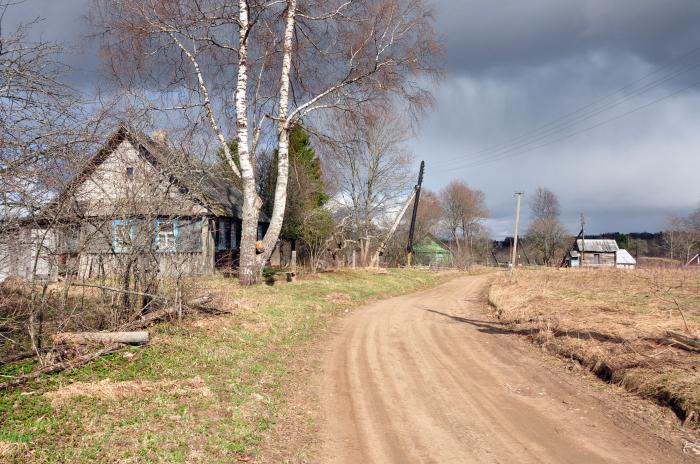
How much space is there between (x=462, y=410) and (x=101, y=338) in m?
5.95

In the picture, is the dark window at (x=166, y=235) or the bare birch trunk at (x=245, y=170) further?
the bare birch trunk at (x=245, y=170)

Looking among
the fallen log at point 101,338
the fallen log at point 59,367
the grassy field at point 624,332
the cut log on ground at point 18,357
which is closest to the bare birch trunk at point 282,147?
the grassy field at point 624,332

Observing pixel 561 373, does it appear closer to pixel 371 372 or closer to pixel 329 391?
pixel 371 372

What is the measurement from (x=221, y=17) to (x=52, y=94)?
35.6 ft

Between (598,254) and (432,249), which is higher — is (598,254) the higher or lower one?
the higher one

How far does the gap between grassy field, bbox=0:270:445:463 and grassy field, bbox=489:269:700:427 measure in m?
5.31

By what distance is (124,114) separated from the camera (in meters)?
9.33

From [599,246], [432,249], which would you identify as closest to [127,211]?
[432,249]

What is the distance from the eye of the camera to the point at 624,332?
1010cm

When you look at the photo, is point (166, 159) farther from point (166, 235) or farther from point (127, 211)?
point (166, 235)

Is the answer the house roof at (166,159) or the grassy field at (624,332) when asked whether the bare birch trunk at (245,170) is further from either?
the grassy field at (624,332)

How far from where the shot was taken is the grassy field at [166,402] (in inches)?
185

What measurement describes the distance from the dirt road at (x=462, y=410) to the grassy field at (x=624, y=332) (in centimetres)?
75

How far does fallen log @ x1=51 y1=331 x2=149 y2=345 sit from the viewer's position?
7.33 metres
